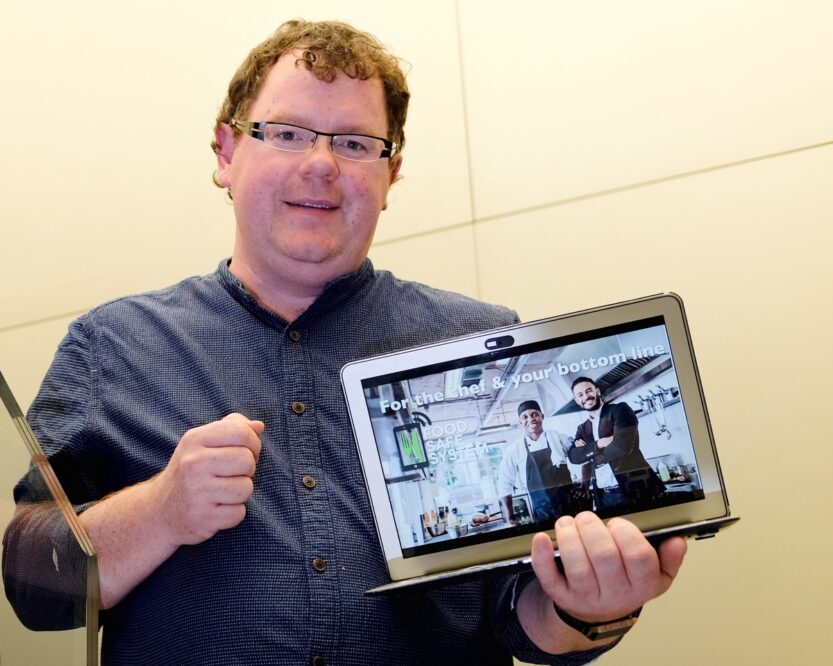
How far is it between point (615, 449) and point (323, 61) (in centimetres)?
79

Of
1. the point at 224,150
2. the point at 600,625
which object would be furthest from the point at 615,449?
the point at 224,150

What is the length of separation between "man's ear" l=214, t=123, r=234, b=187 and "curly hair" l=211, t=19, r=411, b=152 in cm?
1

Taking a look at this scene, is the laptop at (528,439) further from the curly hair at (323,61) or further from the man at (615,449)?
the curly hair at (323,61)

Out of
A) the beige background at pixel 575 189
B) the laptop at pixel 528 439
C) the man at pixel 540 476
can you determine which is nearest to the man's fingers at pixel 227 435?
the laptop at pixel 528 439

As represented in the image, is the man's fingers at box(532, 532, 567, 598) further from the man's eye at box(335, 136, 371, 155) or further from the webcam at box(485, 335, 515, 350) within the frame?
the man's eye at box(335, 136, 371, 155)

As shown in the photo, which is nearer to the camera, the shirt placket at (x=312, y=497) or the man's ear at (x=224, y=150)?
the shirt placket at (x=312, y=497)

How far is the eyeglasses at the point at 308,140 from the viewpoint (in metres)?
1.46

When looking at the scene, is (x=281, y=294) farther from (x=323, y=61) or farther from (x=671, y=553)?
(x=671, y=553)

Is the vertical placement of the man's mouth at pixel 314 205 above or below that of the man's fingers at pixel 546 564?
above

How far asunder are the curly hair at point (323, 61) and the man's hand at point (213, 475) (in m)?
0.62

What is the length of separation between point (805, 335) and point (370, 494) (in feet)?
3.49

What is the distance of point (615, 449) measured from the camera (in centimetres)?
103

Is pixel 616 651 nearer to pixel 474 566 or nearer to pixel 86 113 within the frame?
pixel 474 566

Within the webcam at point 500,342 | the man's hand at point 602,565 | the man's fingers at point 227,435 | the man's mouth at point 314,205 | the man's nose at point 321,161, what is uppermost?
the man's nose at point 321,161
